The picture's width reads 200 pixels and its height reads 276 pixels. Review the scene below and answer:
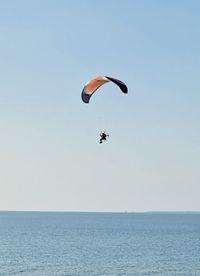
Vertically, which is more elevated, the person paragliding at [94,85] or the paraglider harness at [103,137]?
the person paragliding at [94,85]

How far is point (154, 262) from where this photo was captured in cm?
8162

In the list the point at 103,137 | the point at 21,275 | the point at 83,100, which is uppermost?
the point at 83,100

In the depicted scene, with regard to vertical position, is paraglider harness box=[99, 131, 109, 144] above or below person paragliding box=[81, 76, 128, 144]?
below

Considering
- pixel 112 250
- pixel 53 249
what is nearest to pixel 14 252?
pixel 53 249

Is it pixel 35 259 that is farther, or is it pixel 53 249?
pixel 53 249

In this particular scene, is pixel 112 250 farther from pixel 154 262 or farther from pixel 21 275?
pixel 21 275

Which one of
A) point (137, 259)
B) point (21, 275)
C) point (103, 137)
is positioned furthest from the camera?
point (137, 259)

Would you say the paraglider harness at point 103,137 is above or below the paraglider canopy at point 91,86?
below

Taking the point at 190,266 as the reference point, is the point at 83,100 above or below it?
above

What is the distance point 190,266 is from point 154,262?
16.9 feet

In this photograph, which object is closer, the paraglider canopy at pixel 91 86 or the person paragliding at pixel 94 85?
the person paragliding at pixel 94 85

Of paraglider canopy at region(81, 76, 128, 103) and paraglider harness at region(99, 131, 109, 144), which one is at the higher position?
paraglider canopy at region(81, 76, 128, 103)

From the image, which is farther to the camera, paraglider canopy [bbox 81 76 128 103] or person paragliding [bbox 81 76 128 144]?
paraglider canopy [bbox 81 76 128 103]

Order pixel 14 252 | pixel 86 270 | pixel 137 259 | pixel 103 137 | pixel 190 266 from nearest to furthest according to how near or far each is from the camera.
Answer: pixel 103 137 → pixel 86 270 → pixel 190 266 → pixel 137 259 → pixel 14 252
